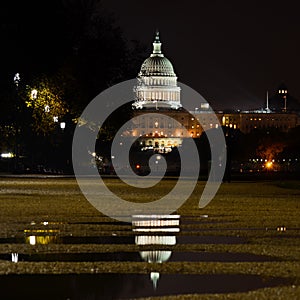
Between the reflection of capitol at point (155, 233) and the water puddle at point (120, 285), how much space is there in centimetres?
18

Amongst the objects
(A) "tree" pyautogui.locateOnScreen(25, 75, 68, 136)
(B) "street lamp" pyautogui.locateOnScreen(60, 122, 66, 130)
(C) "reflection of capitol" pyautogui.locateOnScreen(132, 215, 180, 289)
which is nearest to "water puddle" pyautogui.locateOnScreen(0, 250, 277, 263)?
(C) "reflection of capitol" pyautogui.locateOnScreen(132, 215, 180, 289)

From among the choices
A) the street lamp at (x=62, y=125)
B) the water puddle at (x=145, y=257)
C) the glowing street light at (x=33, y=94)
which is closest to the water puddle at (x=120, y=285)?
the water puddle at (x=145, y=257)

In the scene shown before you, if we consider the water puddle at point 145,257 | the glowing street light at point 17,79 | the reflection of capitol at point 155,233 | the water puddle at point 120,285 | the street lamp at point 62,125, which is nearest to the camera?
the water puddle at point 120,285

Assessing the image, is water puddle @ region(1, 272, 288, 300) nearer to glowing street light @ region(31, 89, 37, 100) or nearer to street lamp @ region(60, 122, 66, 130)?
glowing street light @ region(31, 89, 37, 100)

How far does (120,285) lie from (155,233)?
6450 mm

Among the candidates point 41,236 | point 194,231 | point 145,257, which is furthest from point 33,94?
point 145,257

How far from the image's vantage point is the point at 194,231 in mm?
18172

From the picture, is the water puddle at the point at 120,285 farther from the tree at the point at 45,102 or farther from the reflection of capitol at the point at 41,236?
the tree at the point at 45,102

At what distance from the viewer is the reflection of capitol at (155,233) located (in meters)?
13.6

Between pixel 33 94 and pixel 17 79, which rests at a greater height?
pixel 17 79

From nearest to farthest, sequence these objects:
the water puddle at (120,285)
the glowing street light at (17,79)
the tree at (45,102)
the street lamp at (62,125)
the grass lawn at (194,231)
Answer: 1. the water puddle at (120,285)
2. the grass lawn at (194,231)
3. the glowing street light at (17,79)
4. the tree at (45,102)
5. the street lamp at (62,125)

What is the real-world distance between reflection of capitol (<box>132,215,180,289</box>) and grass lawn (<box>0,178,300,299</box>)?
280 millimetres

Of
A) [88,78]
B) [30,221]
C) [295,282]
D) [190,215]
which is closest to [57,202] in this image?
[190,215]

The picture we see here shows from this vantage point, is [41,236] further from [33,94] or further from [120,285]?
[33,94]
